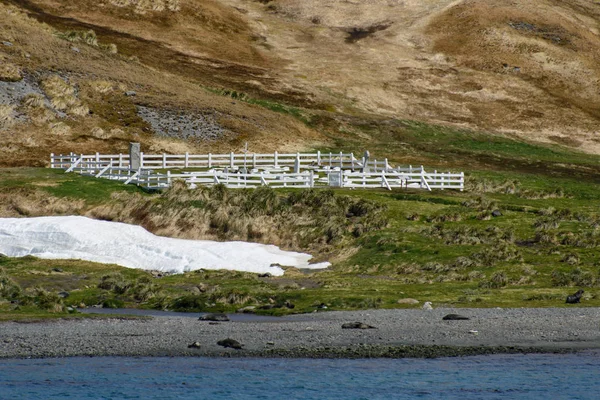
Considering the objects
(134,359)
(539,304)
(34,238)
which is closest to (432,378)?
(134,359)

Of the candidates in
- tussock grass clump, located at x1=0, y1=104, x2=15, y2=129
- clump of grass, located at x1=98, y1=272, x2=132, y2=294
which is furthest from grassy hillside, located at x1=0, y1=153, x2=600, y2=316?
tussock grass clump, located at x1=0, y1=104, x2=15, y2=129

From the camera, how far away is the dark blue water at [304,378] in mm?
25266

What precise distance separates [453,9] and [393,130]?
148 feet

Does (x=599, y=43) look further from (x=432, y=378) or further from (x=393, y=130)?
(x=432, y=378)

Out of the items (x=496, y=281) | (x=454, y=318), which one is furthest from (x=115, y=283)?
(x=496, y=281)

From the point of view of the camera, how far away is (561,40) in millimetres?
132875

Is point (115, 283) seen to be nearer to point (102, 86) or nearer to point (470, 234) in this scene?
point (470, 234)

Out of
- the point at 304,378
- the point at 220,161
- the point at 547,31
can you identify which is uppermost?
the point at 547,31

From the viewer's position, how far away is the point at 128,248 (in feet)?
158

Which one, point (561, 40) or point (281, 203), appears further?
point (561, 40)

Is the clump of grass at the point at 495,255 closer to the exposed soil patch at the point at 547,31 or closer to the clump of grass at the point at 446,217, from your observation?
the clump of grass at the point at 446,217

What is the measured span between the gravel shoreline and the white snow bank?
40.4ft

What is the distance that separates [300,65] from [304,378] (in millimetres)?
95021

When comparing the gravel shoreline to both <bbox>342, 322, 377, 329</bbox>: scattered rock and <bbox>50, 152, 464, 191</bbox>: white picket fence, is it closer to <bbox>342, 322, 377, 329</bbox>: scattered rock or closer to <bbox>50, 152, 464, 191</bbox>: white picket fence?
<bbox>342, 322, 377, 329</bbox>: scattered rock
